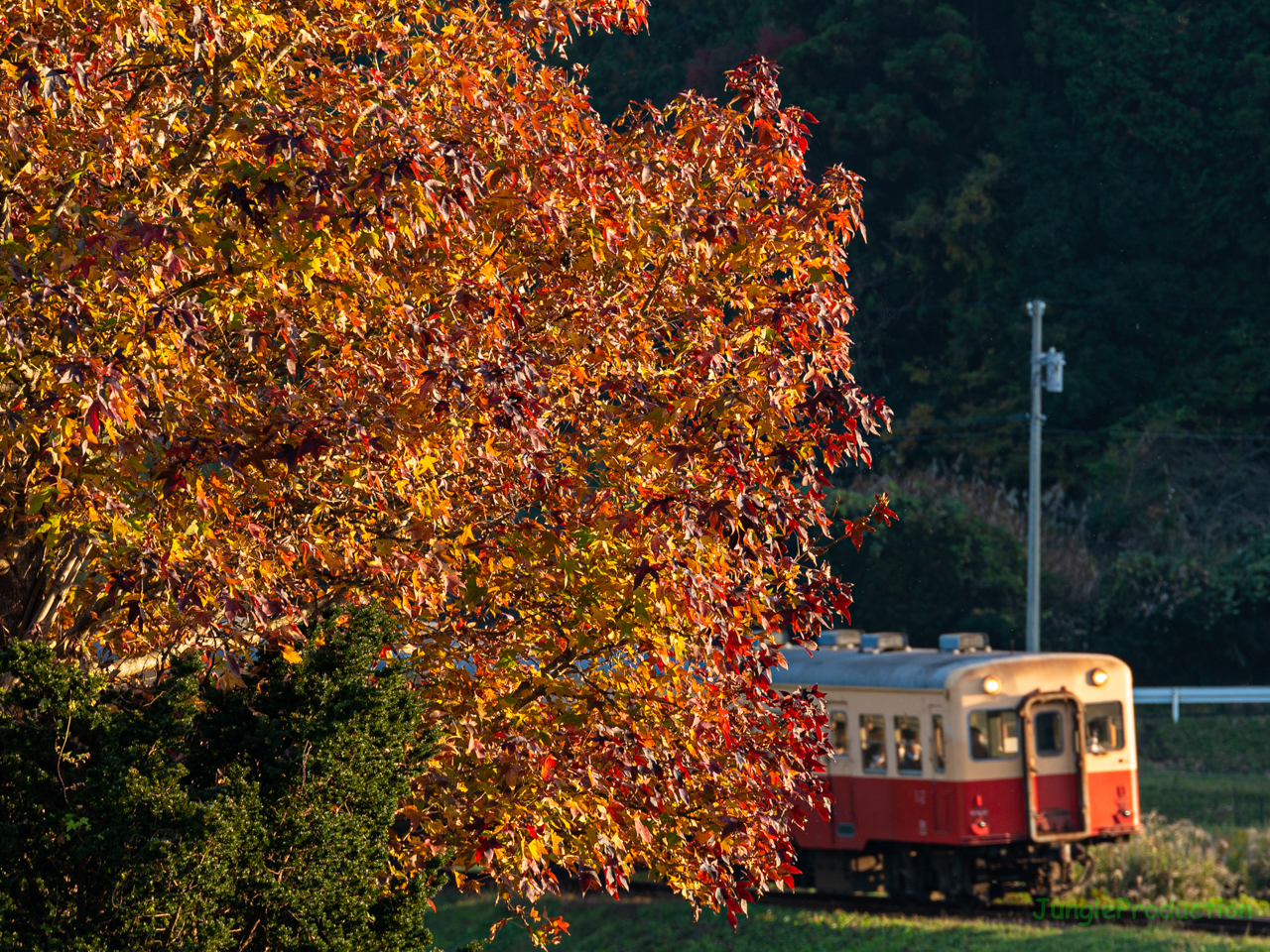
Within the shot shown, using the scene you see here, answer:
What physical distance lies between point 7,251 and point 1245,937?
13356 millimetres

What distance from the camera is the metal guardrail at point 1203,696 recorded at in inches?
1261

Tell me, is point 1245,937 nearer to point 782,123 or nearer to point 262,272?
point 782,123

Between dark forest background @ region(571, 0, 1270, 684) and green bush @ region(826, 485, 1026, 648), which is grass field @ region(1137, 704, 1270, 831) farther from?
green bush @ region(826, 485, 1026, 648)

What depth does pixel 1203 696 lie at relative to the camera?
32.5 m

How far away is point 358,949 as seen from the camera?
295 inches

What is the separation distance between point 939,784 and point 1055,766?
161 centimetres

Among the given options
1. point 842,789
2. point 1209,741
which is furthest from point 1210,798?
point 842,789

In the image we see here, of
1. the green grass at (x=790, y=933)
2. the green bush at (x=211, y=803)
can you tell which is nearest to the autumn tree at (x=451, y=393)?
the green bush at (x=211, y=803)

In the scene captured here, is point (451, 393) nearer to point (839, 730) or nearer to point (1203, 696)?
point (839, 730)

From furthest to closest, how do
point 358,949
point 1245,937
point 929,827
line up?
1. point 929,827
2. point 1245,937
3. point 358,949

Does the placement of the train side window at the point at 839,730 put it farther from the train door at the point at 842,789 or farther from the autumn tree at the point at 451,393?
the autumn tree at the point at 451,393

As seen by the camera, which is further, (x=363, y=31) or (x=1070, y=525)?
(x=1070, y=525)

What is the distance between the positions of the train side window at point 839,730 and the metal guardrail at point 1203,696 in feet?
47.6

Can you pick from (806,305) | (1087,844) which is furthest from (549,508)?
(1087,844)
